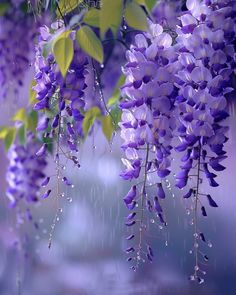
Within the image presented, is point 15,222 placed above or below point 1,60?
below

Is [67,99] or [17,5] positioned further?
[17,5]

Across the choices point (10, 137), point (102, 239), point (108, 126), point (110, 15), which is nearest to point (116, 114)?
point (108, 126)

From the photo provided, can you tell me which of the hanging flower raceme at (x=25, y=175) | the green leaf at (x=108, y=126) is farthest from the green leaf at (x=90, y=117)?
the hanging flower raceme at (x=25, y=175)

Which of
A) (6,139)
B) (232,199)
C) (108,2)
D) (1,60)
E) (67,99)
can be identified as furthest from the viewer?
(1,60)

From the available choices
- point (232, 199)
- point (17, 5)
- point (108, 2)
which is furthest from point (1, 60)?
point (108, 2)

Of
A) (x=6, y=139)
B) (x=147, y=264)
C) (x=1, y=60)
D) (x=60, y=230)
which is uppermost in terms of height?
(x=1, y=60)

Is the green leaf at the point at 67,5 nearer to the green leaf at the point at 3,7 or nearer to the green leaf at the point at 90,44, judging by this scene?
the green leaf at the point at 90,44

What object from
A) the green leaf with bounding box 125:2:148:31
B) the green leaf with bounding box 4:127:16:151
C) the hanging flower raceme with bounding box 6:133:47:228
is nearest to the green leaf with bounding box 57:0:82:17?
the green leaf with bounding box 125:2:148:31

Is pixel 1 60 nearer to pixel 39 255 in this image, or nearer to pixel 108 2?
pixel 39 255
